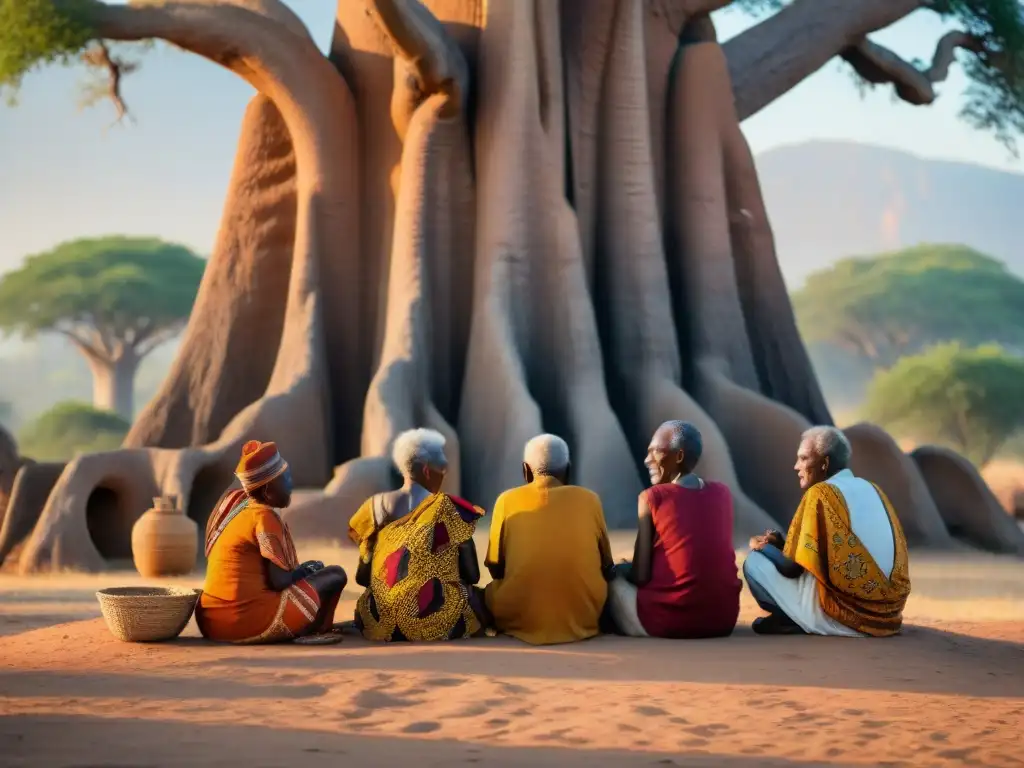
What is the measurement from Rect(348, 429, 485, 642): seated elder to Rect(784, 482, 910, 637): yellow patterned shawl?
1488 millimetres

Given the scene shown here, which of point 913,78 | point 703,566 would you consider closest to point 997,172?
point 913,78

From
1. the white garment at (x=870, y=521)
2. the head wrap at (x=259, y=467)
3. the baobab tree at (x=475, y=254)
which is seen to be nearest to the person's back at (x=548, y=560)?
the head wrap at (x=259, y=467)

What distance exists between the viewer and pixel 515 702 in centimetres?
501

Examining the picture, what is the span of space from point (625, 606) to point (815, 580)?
0.87 m

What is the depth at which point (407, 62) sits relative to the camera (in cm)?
1219

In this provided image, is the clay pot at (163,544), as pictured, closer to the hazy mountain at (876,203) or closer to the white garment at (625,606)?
the white garment at (625,606)

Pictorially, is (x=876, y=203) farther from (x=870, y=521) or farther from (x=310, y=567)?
(x=310, y=567)

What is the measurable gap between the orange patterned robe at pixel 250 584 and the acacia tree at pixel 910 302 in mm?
36234

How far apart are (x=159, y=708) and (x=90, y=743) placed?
1.65 ft

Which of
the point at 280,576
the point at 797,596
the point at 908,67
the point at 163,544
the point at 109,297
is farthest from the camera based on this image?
the point at 109,297

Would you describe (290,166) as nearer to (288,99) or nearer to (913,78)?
(288,99)

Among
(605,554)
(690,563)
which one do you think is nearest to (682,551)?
(690,563)

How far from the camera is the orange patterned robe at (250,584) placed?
19.9 ft

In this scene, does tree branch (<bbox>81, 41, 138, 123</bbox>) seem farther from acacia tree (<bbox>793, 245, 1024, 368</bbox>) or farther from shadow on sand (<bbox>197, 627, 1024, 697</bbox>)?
acacia tree (<bbox>793, 245, 1024, 368</bbox>)
